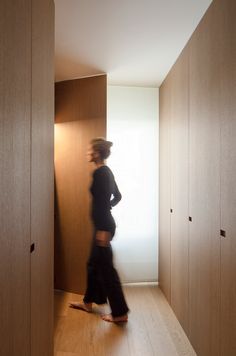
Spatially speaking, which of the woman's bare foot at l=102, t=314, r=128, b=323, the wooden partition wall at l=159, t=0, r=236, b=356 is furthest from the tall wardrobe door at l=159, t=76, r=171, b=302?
the woman's bare foot at l=102, t=314, r=128, b=323

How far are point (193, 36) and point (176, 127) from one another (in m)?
0.81

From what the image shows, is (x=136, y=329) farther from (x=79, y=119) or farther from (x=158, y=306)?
(x=79, y=119)

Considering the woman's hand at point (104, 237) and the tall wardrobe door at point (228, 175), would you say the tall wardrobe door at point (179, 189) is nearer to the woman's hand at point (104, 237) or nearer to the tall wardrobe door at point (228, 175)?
the woman's hand at point (104, 237)

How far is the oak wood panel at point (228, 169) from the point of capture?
5.41ft

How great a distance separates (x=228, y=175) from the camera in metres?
1.72

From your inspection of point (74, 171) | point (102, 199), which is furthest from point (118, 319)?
point (74, 171)

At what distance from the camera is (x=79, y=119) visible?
345 cm

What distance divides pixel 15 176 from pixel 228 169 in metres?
1.13

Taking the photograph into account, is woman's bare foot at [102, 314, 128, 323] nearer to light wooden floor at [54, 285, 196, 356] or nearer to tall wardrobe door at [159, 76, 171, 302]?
light wooden floor at [54, 285, 196, 356]

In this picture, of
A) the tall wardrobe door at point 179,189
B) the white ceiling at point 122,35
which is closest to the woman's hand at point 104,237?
the tall wardrobe door at point 179,189

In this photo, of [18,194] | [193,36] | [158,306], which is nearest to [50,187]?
[18,194]

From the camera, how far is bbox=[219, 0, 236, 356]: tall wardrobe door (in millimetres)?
1649

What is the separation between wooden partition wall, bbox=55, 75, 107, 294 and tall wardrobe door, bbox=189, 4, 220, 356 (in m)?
1.28

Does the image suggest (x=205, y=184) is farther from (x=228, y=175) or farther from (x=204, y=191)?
(x=228, y=175)
